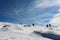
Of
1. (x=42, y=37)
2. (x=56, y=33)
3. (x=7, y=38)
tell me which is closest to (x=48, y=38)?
(x=42, y=37)

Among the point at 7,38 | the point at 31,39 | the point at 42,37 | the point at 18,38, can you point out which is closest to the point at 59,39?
the point at 42,37

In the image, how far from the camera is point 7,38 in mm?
13133

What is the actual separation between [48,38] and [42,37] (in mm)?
557

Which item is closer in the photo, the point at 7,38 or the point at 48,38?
the point at 7,38

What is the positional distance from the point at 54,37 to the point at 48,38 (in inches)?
26.6

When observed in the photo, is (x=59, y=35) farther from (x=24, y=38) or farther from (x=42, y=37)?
(x=24, y=38)

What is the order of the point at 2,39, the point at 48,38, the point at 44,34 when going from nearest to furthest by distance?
the point at 2,39, the point at 48,38, the point at 44,34

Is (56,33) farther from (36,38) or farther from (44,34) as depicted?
(36,38)

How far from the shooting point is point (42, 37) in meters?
14.7

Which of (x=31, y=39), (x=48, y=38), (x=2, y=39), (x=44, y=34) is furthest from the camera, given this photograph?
(x=44, y=34)

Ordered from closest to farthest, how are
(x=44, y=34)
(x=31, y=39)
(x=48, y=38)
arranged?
(x=31, y=39), (x=48, y=38), (x=44, y=34)

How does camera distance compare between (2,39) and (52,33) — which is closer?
(2,39)

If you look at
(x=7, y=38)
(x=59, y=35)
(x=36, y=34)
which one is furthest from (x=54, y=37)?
(x=7, y=38)

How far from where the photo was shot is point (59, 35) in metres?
15.0
